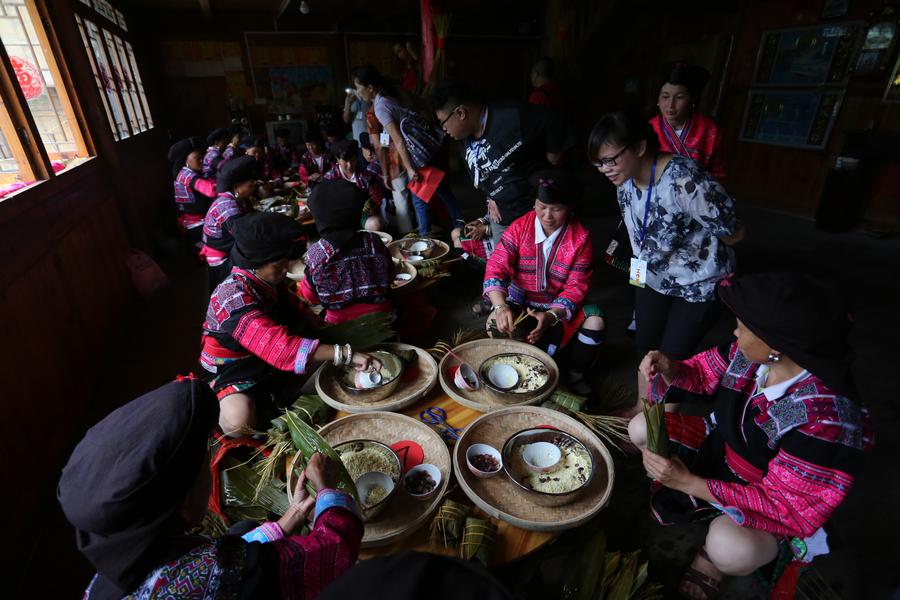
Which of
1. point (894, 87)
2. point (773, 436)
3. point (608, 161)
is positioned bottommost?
point (773, 436)

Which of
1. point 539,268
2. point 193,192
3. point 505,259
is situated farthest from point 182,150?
point 539,268

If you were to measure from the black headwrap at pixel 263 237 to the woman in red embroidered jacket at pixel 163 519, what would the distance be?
43.4 inches

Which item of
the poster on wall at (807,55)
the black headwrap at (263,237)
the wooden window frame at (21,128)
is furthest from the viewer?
the poster on wall at (807,55)

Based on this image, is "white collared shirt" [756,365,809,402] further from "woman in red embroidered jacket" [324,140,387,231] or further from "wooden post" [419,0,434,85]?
"wooden post" [419,0,434,85]

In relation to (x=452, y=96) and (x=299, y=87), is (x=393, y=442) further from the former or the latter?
(x=299, y=87)

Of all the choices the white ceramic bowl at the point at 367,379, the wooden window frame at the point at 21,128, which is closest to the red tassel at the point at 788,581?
the white ceramic bowl at the point at 367,379

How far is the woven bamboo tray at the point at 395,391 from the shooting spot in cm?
187

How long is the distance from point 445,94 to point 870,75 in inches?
246

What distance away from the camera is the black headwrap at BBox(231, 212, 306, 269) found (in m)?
2.09

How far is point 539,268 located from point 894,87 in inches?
239

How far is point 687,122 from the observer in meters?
3.18

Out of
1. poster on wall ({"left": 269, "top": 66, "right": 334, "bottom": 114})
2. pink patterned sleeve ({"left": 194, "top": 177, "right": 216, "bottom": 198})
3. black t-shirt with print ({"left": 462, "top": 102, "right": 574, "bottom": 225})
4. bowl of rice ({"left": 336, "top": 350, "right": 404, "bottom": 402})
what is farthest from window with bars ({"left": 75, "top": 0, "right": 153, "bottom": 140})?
bowl of rice ({"left": 336, "top": 350, "right": 404, "bottom": 402})

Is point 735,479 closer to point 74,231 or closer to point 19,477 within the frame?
point 19,477

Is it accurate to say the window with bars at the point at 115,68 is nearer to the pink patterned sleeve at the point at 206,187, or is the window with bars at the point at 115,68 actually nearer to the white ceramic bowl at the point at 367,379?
the pink patterned sleeve at the point at 206,187
